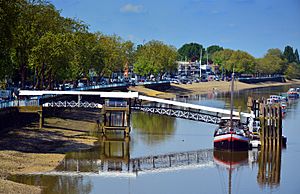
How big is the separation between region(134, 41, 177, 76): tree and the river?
98414 millimetres

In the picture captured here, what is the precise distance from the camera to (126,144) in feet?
205

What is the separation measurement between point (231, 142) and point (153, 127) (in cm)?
2163

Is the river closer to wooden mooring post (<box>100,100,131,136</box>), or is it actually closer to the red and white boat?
the red and white boat

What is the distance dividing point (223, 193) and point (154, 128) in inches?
1391

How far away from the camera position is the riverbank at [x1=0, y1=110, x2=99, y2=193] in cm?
4538

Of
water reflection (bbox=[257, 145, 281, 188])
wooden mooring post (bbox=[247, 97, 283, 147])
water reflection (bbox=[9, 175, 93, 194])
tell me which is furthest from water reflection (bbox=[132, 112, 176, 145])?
water reflection (bbox=[9, 175, 93, 194])

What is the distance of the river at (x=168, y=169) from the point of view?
144ft

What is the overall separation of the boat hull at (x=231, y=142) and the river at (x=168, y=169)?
878 millimetres

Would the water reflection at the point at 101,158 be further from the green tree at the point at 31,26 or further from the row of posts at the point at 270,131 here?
the green tree at the point at 31,26

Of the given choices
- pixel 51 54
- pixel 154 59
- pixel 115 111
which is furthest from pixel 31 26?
pixel 154 59

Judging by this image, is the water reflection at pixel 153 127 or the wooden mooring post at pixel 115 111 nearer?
the wooden mooring post at pixel 115 111

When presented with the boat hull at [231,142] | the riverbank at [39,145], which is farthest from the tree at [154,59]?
the boat hull at [231,142]

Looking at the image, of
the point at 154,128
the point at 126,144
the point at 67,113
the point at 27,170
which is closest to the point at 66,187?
the point at 27,170

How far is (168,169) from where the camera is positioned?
51188 mm
